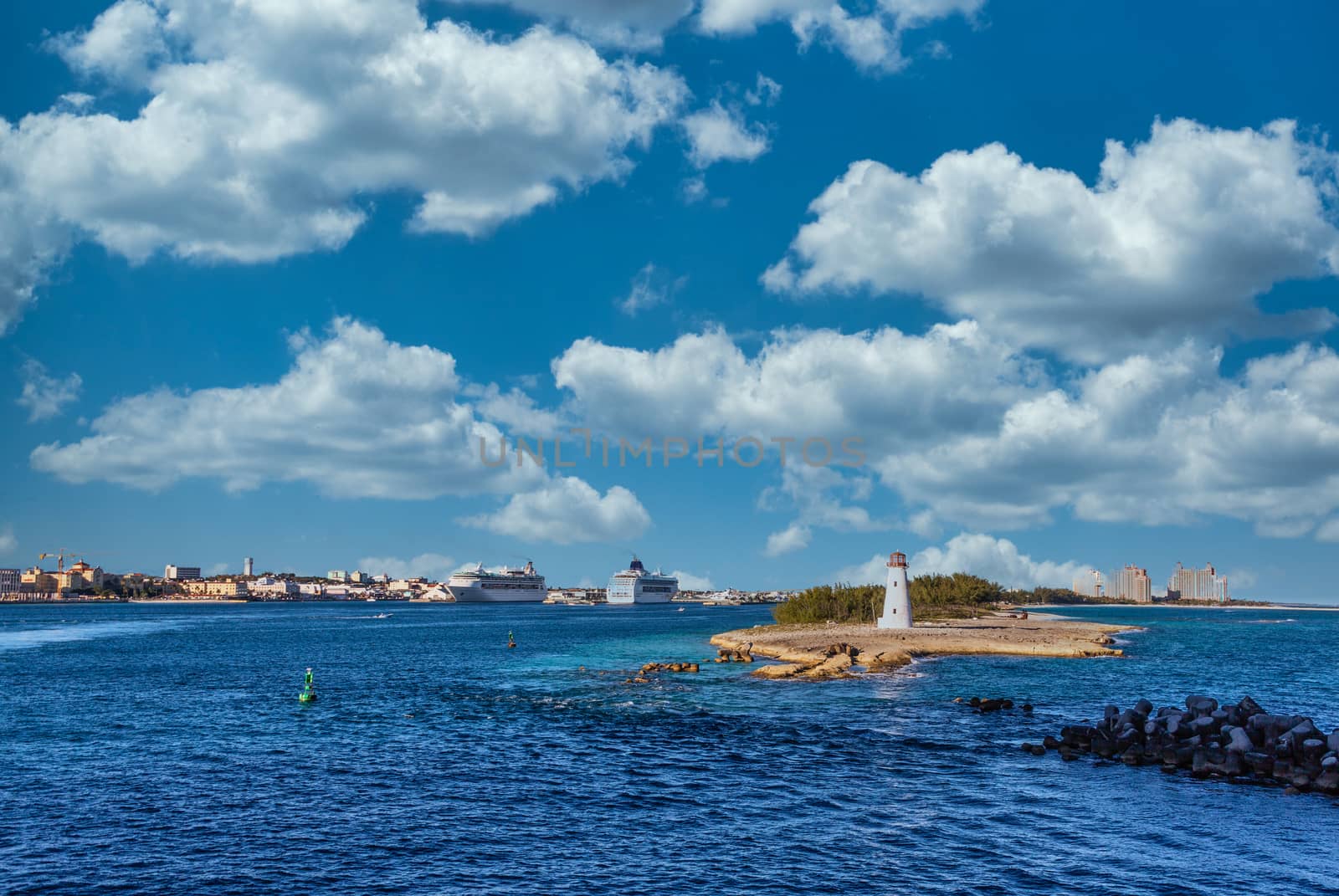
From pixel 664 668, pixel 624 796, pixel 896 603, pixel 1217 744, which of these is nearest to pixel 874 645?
pixel 896 603

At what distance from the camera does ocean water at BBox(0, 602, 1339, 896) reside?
28.8 meters

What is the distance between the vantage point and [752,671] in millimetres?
80250

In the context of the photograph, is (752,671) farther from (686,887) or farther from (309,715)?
(686,887)

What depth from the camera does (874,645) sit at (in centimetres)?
9444

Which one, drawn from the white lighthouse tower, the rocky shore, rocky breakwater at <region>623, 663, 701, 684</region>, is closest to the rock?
the rocky shore

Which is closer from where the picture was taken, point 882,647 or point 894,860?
point 894,860

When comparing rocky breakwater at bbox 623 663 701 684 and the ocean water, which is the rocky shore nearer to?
the ocean water

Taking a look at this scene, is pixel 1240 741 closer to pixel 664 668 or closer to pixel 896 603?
pixel 664 668

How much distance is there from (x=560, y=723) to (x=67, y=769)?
24.9m

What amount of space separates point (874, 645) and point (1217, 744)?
51212mm

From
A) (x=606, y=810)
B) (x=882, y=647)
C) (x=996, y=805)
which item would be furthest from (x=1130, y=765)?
(x=882, y=647)

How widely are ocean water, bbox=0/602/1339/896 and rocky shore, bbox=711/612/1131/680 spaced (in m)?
5.62

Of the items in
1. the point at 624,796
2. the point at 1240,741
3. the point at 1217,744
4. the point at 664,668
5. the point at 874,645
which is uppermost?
the point at 1240,741

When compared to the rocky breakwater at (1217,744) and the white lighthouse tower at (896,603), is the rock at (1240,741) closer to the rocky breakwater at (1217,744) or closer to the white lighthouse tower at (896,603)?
the rocky breakwater at (1217,744)
